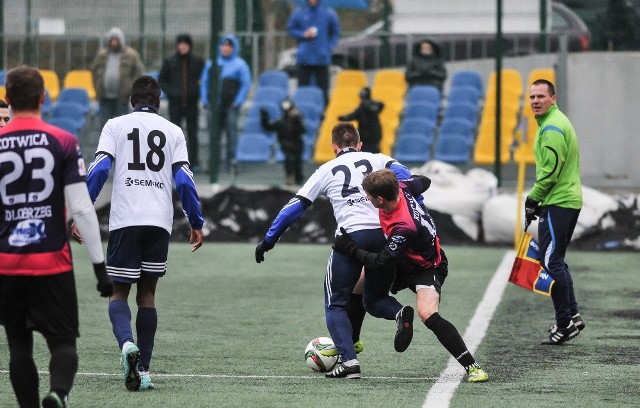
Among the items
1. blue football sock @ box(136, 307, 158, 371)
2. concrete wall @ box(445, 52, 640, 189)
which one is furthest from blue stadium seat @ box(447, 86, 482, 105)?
blue football sock @ box(136, 307, 158, 371)

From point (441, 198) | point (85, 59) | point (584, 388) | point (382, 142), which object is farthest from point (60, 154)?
point (85, 59)

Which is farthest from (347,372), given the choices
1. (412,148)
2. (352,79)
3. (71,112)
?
(71,112)

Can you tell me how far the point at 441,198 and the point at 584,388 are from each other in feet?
35.8

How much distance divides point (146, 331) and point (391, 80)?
14.3 meters

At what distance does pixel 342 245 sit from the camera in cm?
877

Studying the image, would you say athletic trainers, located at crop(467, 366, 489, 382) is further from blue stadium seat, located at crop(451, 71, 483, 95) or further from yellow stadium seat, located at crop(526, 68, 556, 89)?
blue stadium seat, located at crop(451, 71, 483, 95)

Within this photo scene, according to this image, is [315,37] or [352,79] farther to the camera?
[352,79]

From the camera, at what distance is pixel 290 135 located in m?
19.8

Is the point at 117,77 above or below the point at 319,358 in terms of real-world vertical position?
above

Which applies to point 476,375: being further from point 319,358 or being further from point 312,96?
point 312,96

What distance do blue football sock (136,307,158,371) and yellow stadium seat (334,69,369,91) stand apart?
14244mm

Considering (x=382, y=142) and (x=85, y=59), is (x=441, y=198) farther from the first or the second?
(x=85, y=59)

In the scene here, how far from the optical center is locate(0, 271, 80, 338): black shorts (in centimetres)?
666

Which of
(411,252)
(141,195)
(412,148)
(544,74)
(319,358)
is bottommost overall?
(319,358)
